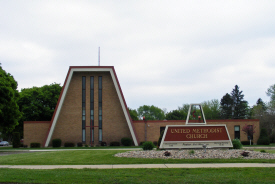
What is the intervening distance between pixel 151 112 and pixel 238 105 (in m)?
54.5

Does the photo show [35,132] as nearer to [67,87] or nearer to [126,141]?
[67,87]

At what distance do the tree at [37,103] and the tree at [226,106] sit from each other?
5850cm

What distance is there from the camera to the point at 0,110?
105ft

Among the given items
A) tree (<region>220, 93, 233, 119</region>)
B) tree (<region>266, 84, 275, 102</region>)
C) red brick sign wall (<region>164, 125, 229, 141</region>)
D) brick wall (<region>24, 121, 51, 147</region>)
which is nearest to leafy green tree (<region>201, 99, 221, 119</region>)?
tree (<region>220, 93, 233, 119</region>)

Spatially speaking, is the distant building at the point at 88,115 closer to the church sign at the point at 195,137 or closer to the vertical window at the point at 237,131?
the vertical window at the point at 237,131

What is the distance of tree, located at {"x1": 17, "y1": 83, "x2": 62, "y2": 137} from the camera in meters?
59.1

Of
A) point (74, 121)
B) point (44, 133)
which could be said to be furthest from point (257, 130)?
point (44, 133)

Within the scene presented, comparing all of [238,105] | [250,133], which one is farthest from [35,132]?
[238,105]

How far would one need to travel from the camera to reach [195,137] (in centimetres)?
2200

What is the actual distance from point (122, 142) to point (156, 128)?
20.0 ft

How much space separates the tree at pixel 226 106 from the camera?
96.6 metres

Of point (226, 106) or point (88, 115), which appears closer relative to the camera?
point (88, 115)

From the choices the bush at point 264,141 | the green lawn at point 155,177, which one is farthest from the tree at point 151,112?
the green lawn at point 155,177

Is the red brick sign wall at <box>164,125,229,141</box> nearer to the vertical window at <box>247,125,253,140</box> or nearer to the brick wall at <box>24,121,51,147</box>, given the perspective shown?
the vertical window at <box>247,125,253,140</box>
